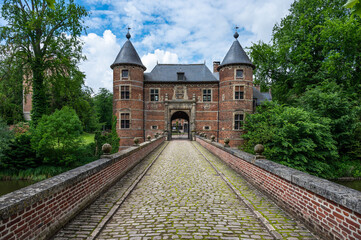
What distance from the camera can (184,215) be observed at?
375cm

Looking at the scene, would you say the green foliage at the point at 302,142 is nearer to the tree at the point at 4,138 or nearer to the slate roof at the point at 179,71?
the slate roof at the point at 179,71

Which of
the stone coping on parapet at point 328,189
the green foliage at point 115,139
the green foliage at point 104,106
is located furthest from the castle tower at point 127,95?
the green foliage at point 104,106

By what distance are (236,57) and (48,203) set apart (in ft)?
70.4

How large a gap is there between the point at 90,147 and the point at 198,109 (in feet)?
39.9

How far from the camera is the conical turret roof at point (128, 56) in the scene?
21703mm

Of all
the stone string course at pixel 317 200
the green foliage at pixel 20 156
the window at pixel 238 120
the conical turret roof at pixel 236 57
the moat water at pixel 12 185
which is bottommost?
the moat water at pixel 12 185

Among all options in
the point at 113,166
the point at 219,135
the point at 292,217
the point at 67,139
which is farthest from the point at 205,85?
the point at 292,217

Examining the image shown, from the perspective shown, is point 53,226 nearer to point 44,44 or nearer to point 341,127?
point 44,44

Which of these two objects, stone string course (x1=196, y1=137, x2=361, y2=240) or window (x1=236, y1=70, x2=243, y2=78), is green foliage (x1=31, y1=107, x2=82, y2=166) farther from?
window (x1=236, y1=70, x2=243, y2=78)

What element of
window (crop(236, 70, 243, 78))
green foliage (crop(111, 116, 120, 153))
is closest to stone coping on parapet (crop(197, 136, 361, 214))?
window (crop(236, 70, 243, 78))

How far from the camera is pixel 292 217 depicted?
12.1 ft

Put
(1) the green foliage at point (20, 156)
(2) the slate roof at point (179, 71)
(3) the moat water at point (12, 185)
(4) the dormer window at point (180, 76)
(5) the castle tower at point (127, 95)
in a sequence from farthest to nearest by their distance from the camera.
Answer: (2) the slate roof at point (179, 71), (4) the dormer window at point (180, 76), (5) the castle tower at point (127, 95), (1) the green foliage at point (20, 156), (3) the moat water at point (12, 185)

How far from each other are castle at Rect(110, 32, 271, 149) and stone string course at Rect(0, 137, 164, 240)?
17.7 meters

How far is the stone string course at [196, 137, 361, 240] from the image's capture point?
8.20 feet
